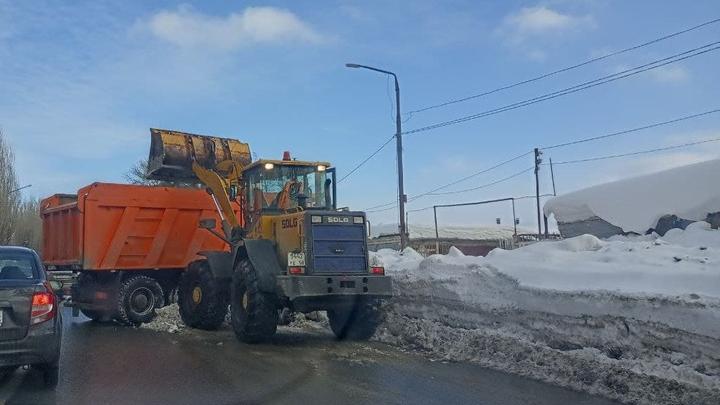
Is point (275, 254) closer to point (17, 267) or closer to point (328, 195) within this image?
point (328, 195)

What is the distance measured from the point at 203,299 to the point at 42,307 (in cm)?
619

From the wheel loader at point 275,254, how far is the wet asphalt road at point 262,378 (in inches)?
28.3

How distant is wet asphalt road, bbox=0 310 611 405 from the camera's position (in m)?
7.42

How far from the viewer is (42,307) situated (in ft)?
24.3

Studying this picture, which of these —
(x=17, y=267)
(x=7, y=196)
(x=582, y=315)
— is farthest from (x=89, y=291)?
(x=7, y=196)

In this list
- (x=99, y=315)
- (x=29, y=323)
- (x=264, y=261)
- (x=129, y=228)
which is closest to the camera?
(x=29, y=323)

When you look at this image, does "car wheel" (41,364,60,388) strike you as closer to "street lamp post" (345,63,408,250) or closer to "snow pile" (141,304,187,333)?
"snow pile" (141,304,187,333)

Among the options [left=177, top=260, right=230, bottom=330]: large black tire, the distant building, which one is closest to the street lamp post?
the distant building

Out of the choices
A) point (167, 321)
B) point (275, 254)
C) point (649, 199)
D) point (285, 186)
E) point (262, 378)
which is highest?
point (649, 199)

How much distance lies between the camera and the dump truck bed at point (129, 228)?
1402cm

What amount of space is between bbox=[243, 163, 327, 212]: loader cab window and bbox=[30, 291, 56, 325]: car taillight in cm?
578

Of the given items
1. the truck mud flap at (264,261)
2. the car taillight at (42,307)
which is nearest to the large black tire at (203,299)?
the truck mud flap at (264,261)

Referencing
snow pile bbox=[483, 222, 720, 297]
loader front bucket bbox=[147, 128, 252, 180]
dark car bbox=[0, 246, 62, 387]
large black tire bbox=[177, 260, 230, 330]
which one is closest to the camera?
dark car bbox=[0, 246, 62, 387]

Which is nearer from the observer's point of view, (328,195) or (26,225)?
(328,195)
